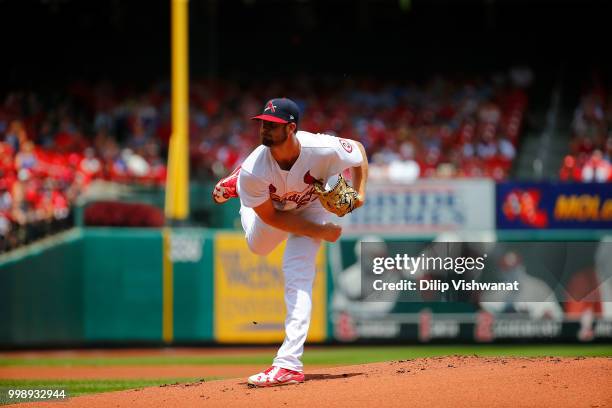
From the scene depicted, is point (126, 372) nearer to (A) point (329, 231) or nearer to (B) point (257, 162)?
(A) point (329, 231)

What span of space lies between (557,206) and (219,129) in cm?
610

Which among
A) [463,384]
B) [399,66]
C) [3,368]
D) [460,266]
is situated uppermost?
[399,66]

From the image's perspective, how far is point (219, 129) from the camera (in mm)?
17922

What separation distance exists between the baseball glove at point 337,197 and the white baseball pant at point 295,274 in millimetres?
320

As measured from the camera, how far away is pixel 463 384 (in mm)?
5875

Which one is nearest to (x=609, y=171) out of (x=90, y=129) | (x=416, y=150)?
(x=416, y=150)

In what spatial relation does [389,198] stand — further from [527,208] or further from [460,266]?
[460,266]

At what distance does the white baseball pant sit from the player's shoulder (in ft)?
1.92

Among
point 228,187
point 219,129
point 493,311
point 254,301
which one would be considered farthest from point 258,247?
point 219,129

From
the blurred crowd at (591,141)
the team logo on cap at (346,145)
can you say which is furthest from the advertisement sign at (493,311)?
the team logo on cap at (346,145)

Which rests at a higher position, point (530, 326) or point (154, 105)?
point (154, 105)

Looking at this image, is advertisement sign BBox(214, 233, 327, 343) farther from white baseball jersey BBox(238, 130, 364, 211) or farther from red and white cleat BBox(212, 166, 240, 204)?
white baseball jersey BBox(238, 130, 364, 211)

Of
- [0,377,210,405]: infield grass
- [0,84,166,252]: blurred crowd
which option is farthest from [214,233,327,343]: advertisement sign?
[0,377,210,405]: infield grass

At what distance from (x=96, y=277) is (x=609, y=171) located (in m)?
7.71
